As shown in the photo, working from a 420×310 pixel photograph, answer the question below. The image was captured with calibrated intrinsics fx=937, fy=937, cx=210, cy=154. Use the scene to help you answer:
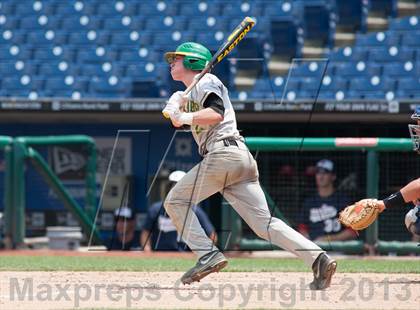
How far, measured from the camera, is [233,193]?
6.33m

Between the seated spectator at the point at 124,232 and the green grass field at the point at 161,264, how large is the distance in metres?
1.43

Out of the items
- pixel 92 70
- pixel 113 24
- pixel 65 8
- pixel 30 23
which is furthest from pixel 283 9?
pixel 30 23

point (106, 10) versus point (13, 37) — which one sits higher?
point (106, 10)

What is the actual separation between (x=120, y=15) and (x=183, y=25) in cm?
112

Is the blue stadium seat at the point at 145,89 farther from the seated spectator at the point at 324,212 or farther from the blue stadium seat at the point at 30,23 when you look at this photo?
the seated spectator at the point at 324,212

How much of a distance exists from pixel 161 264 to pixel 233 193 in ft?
8.30

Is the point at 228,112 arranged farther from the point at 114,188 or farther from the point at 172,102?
the point at 114,188

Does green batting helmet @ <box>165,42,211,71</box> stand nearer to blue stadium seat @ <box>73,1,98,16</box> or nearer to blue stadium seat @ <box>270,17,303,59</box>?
blue stadium seat @ <box>270,17,303,59</box>

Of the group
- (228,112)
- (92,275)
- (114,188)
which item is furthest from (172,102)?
(114,188)

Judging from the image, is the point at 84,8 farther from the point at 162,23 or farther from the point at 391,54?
the point at 391,54

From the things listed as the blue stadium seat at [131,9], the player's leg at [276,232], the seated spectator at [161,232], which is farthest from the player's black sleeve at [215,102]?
the blue stadium seat at [131,9]

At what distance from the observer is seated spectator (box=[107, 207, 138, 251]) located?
11328 mm

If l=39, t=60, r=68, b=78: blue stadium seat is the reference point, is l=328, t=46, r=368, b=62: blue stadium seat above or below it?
above

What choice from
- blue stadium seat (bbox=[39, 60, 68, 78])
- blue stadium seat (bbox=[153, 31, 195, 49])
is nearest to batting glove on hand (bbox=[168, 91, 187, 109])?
blue stadium seat (bbox=[153, 31, 195, 49])
